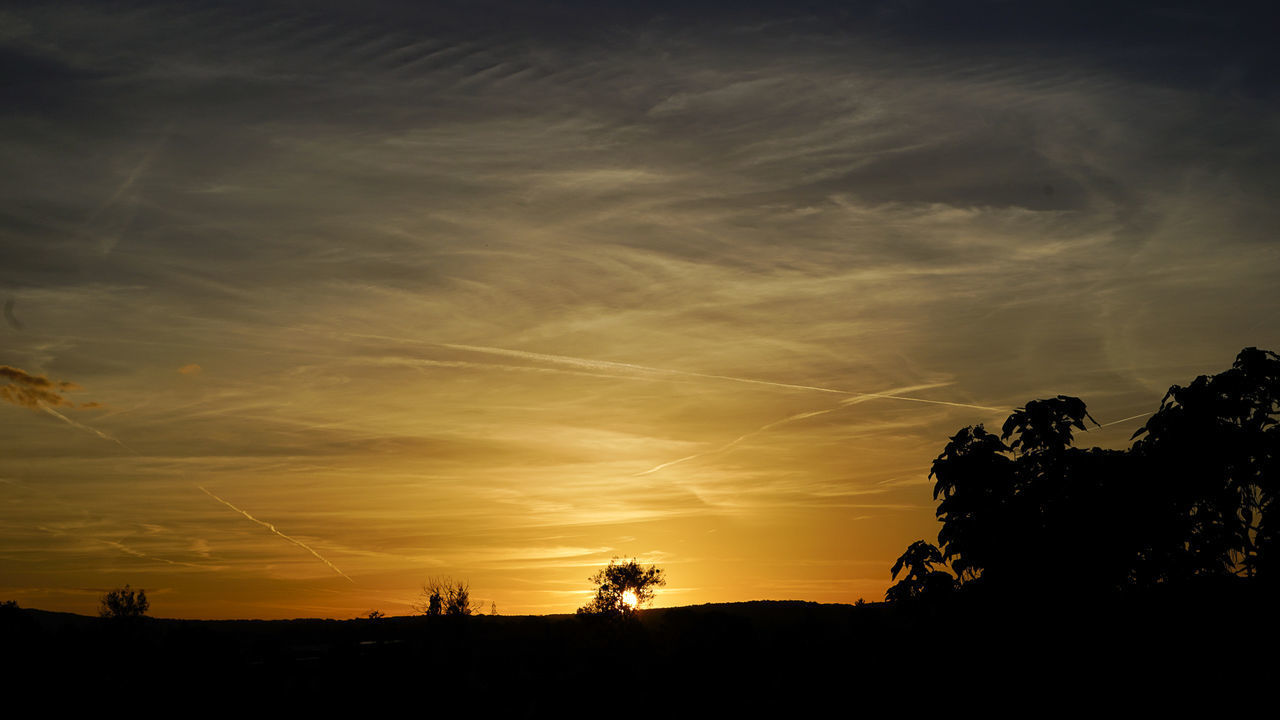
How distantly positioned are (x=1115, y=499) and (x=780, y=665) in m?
6.88

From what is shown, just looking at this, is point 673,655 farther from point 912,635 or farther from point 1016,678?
point 1016,678

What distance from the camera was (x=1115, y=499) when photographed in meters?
18.1

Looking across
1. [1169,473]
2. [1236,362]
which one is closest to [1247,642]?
[1169,473]

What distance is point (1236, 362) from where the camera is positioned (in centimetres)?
1752

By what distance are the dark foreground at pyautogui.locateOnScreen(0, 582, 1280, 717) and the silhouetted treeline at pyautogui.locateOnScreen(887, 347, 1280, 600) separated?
24.2 inches

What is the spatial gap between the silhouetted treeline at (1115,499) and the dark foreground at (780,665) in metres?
0.61

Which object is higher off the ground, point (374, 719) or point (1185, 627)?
point (1185, 627)

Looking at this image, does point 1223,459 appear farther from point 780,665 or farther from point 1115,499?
point 780,665

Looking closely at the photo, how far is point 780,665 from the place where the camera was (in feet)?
58.3

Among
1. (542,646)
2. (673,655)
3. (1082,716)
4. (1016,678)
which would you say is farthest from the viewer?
(542,646)

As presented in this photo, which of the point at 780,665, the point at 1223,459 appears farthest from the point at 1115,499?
the point at 780,665

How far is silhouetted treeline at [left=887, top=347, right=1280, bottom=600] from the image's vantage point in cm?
1709

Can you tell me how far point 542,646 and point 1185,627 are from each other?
13062mm

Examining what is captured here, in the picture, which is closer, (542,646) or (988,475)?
(988,475)
